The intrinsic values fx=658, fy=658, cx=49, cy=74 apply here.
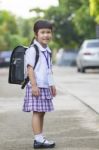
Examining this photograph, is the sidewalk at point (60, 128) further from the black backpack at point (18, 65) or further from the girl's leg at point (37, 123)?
the black backpack at point (18, 65)

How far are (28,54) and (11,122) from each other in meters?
2.52

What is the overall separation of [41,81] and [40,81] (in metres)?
0.01

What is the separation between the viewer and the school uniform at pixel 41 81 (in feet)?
25.5

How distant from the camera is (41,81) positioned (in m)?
7.80

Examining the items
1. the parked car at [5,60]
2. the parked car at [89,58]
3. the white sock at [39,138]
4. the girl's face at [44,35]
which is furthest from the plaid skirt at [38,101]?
the parked car at [5,60]

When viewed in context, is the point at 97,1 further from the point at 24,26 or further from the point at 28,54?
the point at 24,26

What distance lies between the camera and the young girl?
777 centimetres

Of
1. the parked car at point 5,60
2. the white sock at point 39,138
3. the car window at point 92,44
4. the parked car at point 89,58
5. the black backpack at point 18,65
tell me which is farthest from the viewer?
the parked car at point 5,60

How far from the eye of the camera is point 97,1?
2533cm

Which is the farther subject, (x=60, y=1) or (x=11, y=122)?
(x=60, y=1)

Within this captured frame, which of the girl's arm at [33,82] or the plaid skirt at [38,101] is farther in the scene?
the plaid skirt at [38,101]

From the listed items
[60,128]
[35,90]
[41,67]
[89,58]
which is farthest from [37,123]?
[89,58]

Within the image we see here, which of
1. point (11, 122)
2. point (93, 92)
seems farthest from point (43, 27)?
point (93, 92)

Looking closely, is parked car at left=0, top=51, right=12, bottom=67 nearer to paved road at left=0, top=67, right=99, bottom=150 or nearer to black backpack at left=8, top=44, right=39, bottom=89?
paved road at left=0, top=67, right=99, bottom=150
